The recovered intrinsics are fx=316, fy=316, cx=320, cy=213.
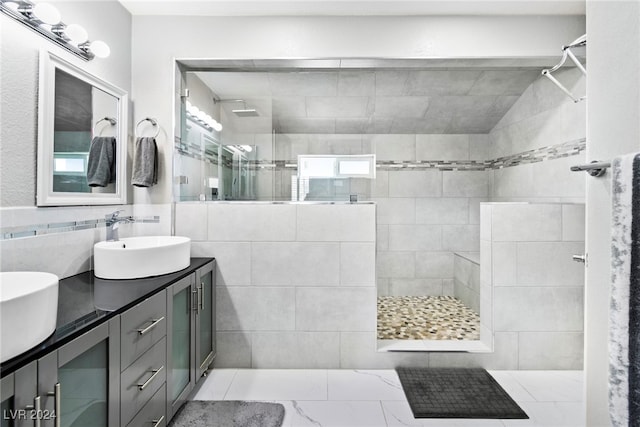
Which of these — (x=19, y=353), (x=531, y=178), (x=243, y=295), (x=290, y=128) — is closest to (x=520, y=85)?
(x=531, y=178)

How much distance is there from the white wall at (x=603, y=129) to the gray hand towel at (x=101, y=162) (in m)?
2.42

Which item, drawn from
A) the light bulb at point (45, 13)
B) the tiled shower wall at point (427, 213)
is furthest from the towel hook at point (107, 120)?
the tiled shower wall at point (427, 213)

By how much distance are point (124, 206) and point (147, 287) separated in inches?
39.0

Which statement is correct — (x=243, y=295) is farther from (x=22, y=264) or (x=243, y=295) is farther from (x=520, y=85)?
(x=520, y=85)

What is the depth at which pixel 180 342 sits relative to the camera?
1.82m

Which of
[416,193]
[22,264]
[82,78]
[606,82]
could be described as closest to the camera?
[606,82]

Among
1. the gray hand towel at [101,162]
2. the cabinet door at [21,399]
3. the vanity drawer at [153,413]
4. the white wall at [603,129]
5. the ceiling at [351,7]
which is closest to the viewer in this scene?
the cabinet door at [21,399]

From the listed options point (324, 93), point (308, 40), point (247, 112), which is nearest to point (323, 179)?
point (324, 93)

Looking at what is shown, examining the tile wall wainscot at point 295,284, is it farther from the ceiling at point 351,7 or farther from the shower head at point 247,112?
the ceiling at point 351,7

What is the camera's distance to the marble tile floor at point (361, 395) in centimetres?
180

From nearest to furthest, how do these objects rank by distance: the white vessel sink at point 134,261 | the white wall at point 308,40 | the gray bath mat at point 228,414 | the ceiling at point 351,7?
1. the white vessel sink at point 134,261
2. the gray bath mat at point 228,414
3. the ceiling at point 351,7
4. the white wall at point 308,40

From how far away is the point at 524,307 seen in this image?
2.30 m

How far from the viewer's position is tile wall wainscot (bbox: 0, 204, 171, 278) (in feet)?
4.67

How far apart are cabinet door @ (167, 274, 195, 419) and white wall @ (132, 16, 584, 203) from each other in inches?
34.4
